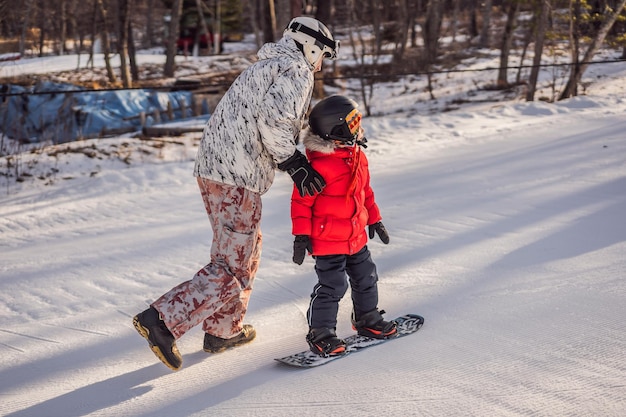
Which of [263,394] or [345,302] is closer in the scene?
[263,394]

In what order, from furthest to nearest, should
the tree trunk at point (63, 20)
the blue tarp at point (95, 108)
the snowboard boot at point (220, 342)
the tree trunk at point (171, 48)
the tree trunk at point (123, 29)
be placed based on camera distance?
1. the tree trunk at point (63, 20)
2. the tree trunk at point (171, 48)
3. the tree trunk at point (123, 29)
4. the blue tarp at point (95, 108)
5. the snowboard boot at point (220, 342)

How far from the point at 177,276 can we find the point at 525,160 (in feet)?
12.8

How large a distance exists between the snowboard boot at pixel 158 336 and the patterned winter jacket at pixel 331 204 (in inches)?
26.9

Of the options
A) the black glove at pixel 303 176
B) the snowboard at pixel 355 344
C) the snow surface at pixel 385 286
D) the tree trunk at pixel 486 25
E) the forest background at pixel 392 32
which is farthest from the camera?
the tree trunk at pixel 486 25

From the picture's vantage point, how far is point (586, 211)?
491cm

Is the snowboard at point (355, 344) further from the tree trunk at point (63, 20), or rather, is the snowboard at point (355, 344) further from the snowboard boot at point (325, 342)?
the tree trunk at point (63, 20)

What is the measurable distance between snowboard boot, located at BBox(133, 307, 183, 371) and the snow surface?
0.11m

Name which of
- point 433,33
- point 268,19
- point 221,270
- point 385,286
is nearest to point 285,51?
point 221,270

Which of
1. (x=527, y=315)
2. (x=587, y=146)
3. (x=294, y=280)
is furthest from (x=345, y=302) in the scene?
(x=587, y=146)

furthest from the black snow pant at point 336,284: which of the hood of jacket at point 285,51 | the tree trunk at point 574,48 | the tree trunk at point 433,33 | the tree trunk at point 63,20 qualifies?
the tree trunk at point 63,20

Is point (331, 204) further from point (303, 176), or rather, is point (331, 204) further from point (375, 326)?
point (375, 326)

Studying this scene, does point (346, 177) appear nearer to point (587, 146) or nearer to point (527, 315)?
point (527, 315)

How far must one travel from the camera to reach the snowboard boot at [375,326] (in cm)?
299

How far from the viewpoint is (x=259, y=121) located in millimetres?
2684
